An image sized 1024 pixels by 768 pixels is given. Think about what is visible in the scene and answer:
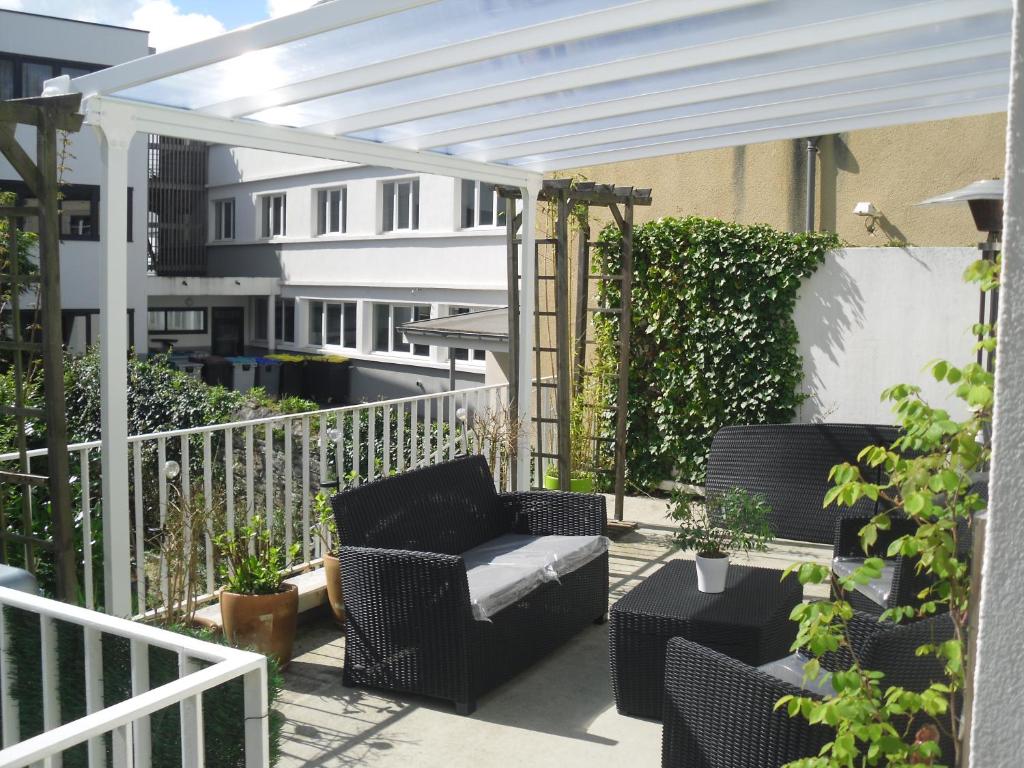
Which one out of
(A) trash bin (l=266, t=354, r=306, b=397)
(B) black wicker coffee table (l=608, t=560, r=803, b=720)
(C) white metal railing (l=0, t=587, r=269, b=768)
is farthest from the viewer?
(A) trash bin (l=266, t=354, r=306, b=397)

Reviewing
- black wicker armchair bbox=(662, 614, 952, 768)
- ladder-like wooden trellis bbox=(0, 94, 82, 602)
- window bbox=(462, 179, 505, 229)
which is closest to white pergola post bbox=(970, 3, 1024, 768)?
black wicker armchair bbox=(662, 614, 952, 768)

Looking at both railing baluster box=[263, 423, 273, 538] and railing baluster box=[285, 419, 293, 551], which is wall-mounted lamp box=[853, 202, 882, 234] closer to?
railing baluster box=[285, 419, 293, 551]

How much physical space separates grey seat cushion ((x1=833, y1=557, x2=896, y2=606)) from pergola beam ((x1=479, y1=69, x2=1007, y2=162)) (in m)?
2.20

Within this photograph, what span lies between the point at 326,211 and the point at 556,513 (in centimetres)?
1710

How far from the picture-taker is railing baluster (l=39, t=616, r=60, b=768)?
2596 mm

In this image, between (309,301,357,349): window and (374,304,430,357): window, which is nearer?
(374,304,430,357): window

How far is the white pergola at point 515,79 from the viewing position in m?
3.61

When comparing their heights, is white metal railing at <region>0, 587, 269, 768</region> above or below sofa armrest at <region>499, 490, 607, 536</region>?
above

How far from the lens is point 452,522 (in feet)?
16.9

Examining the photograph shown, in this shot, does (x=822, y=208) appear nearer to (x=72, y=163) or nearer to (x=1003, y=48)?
(x=1003, y=48)

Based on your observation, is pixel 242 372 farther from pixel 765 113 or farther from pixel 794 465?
pixel 765 113

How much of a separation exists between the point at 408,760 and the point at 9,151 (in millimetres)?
2598

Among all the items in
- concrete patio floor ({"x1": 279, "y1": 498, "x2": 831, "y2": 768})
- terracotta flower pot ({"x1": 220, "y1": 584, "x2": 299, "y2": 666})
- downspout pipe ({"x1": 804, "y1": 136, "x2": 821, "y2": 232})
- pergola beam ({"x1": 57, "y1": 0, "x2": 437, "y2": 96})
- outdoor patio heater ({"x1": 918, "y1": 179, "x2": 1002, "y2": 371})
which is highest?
downspout pipe ({"x1": 804, "y1": 136, "x2": 821, "y2": 232})

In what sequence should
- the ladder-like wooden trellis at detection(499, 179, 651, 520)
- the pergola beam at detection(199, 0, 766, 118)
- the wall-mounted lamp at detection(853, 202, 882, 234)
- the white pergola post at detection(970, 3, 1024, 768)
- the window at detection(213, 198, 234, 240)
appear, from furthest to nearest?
1. the window at detection(213, 198, 234, 240)
2. the wall-mounted lamp at detection(853, 202, 882, 234)
3. the ladder-like wooden trellis at detection(499, 179, 651, 520)
4. the pergola beam at detection(199, 0, 766, 118)
5. the white pergola post at detection(970, 3, 1024, 768)
